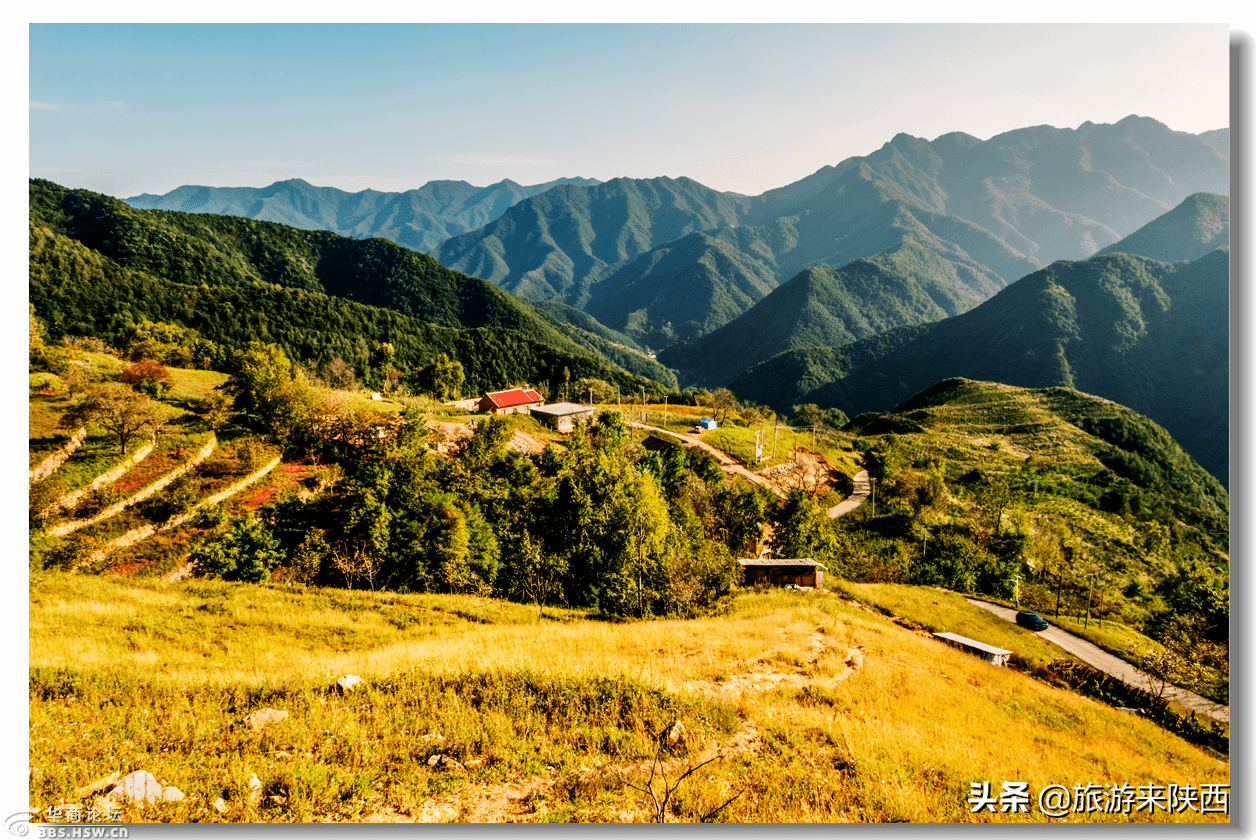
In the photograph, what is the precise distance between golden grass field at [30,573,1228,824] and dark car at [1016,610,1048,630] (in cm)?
2244

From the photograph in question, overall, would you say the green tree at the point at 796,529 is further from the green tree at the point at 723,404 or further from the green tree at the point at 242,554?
the green tree at the point at 723,404

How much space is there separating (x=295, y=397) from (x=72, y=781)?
34.7 metres

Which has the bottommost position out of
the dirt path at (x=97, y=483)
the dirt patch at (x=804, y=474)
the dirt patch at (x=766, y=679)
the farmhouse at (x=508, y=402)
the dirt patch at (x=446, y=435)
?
the dirt patch at (x=804, y=474)

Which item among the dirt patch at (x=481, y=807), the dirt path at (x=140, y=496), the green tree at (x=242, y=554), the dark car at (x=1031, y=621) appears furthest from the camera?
the dark car at (x=1031, y=621)

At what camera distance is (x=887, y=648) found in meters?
17.7

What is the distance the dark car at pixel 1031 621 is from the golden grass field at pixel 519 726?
22.4 m

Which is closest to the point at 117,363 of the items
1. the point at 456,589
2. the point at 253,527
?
the point at 253,527

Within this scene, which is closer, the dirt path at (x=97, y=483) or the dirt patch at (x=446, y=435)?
the dirt path at (x=97, y=483)

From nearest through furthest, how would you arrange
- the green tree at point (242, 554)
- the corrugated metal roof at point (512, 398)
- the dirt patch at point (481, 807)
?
the dirt patch at point (481, 807)
the green tree at point (242, 554)
the corrugated metal roof at point (512, 398)

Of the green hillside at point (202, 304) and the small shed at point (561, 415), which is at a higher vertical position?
the green hillside at point (202, 304)

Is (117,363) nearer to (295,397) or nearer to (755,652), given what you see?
(295,397)

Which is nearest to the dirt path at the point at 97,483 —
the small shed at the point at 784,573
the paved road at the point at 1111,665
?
the small shed at the point at 784,573

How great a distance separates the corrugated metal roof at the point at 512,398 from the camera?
76375 millimetres
